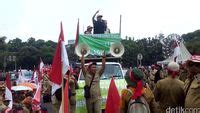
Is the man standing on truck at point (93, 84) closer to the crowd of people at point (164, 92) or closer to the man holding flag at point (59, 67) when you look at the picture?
the crowd of people at point (164, 92)

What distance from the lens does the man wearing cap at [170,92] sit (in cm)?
777

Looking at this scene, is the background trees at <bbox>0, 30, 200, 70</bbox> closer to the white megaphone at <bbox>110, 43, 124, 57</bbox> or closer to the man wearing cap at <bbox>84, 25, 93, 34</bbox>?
the man wearing cap at <bbox>84, 25, 93, 34</bbox>

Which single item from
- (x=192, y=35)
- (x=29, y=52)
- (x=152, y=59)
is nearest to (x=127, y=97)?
(x=152, y=59)

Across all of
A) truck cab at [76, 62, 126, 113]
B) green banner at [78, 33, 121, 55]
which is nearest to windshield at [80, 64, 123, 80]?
truck cab at [76, 62, 126, 113]

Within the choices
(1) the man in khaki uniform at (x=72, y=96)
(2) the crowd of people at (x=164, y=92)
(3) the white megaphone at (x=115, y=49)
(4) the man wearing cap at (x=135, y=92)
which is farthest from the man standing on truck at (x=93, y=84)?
(4) the man wearing cap at (x=135, y=92)

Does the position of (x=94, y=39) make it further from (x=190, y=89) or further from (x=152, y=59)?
(x=152, y=59)

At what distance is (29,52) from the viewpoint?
79.9 m

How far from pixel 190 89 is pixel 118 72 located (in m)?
8.67

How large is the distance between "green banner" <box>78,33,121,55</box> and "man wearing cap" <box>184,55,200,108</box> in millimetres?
10408

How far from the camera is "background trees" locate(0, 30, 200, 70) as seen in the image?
192 feet

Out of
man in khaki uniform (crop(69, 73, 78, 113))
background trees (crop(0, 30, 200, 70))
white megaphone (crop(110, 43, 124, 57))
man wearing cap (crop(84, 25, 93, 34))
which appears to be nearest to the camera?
man in khaki uniform (crop(69, 73, 78, 113))

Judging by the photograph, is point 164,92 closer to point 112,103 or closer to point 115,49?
point 112,103

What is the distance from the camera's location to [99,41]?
17547 millimetres

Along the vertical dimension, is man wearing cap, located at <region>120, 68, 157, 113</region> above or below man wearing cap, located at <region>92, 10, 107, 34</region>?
below
